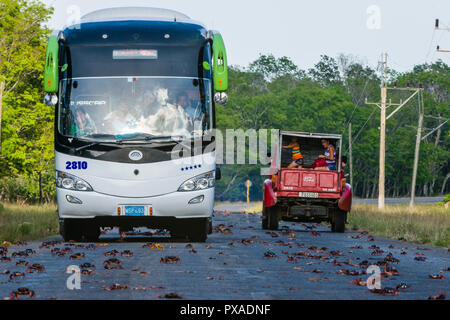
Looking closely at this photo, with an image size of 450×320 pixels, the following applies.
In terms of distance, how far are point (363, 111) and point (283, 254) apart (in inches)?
3575

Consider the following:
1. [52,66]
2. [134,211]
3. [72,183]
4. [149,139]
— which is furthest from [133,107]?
[134,211]

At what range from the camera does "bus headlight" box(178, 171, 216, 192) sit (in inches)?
647

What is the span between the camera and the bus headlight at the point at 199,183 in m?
16.4

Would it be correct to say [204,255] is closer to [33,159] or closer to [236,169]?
[33,159]

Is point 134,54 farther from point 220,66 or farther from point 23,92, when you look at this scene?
point 23,92

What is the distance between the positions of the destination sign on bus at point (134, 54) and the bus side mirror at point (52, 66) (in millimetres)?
1085

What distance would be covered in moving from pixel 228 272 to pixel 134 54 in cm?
611

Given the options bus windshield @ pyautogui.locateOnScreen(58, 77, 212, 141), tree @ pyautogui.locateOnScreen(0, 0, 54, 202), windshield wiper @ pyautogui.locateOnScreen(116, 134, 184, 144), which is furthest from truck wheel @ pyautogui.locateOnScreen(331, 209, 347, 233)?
tree @ pyautogui.locateOnScreen(0, 0, 54, 202)

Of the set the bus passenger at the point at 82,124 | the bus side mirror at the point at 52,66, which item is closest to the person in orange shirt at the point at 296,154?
the bus passenger at the point at 82,124

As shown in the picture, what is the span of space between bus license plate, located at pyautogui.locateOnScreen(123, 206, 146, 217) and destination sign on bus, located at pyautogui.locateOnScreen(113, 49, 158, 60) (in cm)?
276

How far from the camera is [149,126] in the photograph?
54.3 ft

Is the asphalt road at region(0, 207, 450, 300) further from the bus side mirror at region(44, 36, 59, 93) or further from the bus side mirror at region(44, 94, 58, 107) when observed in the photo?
the bus side mirror at region(44, 36, 59, 93)

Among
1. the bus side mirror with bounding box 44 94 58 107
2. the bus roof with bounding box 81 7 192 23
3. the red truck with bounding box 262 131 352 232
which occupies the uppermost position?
the bus roof with bounding box 81 7 192 23

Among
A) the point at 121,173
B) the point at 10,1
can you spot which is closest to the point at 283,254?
the point at 121,173
